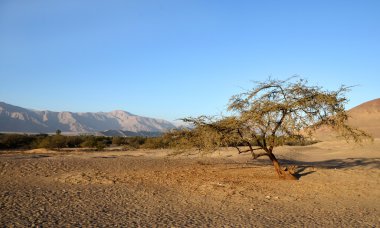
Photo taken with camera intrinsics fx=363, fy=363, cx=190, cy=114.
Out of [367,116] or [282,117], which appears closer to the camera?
[282,117]

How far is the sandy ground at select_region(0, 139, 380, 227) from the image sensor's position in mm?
8055

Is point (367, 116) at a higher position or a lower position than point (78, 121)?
lower

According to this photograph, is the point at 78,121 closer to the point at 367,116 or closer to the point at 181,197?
the point at 367,116

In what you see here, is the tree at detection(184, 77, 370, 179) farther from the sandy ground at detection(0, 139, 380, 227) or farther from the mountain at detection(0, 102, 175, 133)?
the mountain at detection(0, 102, 175, 133)

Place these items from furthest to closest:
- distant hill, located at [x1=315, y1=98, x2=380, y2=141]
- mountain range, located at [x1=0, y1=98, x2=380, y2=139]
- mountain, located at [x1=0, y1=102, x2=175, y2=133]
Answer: mountain, located at [x1=0, y1=102, x2=175, y2=133], mountain range, located at [x1=0, y1=98, x2=380, y2=139], distant hill, located at [x1=315, y1=98, x2=380, y2=141]

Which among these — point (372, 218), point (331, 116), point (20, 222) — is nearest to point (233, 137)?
→ point (331, 116)

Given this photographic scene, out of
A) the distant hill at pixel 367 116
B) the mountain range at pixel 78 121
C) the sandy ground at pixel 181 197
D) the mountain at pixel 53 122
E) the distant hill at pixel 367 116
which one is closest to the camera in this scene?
the sandy ground at pixel 181 197

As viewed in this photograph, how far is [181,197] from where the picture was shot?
10.9 m

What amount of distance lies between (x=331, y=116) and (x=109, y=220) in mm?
9395

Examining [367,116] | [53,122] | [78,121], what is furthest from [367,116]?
[78,121]

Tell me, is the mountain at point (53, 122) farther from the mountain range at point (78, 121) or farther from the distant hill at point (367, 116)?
the distant hill at point (367, 116)

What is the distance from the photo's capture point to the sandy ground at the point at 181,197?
8055 millimetres

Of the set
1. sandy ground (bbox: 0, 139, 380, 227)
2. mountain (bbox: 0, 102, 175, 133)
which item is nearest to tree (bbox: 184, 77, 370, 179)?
sandy ground (bbox: 0, 139, 380, 227)

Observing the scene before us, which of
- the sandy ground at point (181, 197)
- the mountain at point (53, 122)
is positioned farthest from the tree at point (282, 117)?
the mountain at point (53, 122)
